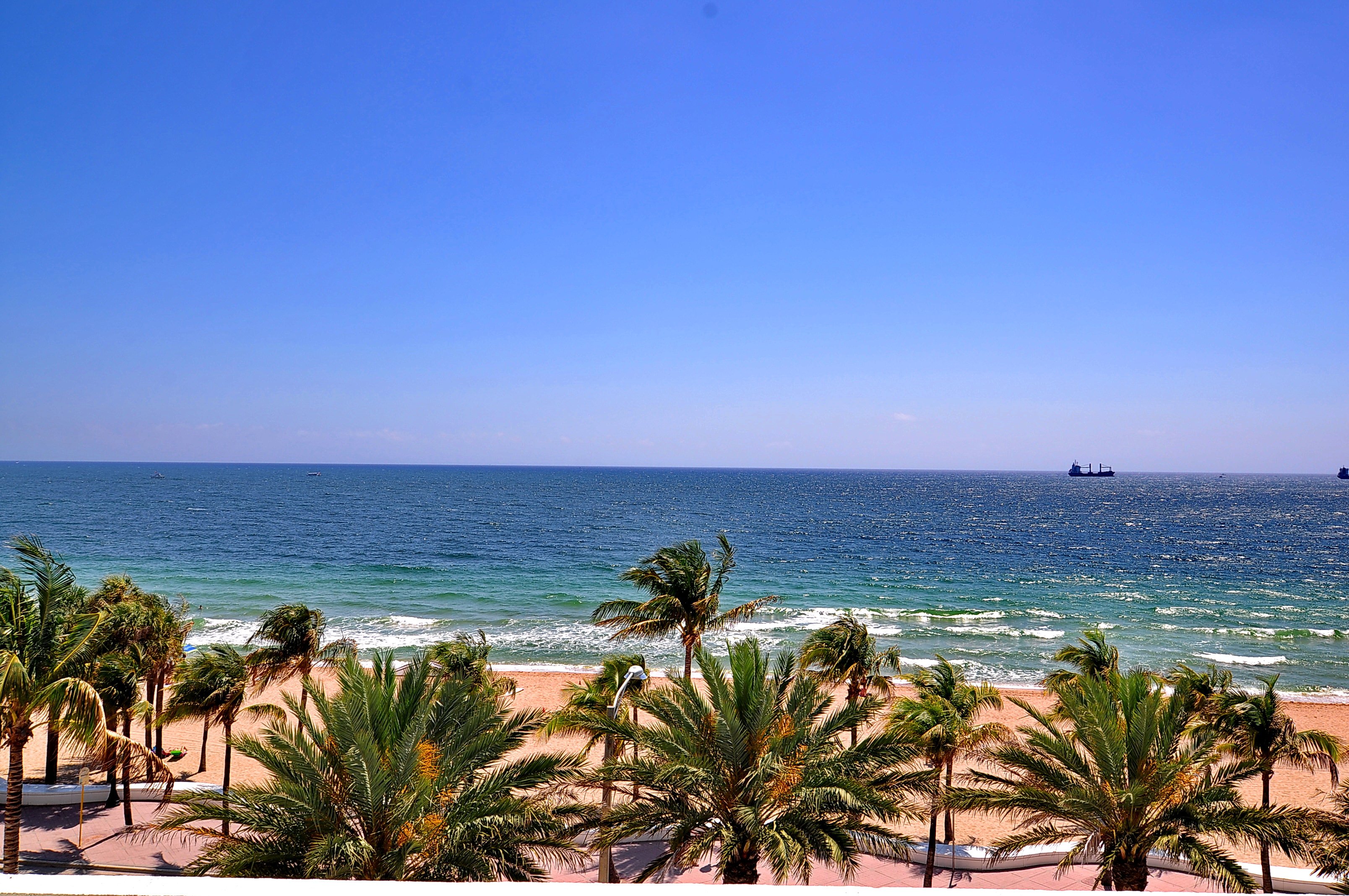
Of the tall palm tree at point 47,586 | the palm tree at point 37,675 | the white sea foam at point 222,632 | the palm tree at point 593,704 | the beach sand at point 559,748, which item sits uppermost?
the tall palm tree at point 47,586

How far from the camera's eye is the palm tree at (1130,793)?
33.5 ft

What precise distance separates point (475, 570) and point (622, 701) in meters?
49.3

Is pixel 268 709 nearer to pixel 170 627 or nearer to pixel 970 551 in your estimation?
pixel 170 627

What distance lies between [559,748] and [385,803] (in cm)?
1565

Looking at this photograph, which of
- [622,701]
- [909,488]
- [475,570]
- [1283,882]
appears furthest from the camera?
[909,488]

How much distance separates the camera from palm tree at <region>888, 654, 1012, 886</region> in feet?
46.2

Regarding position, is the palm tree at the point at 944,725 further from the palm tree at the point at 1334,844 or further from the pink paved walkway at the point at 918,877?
the palm tree at the point at 1334,844

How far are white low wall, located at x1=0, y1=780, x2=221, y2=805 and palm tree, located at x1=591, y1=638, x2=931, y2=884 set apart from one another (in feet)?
41.6

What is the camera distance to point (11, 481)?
178375 millimetres

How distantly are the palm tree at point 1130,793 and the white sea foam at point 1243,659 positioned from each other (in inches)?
1222

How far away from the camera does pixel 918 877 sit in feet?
51.4

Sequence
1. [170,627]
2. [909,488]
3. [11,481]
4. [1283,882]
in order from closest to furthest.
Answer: [1283,882] → [170,627] → [11,481] → [909,488]

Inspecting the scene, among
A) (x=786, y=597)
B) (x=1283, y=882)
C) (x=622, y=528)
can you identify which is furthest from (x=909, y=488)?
(x=1283, y=882)

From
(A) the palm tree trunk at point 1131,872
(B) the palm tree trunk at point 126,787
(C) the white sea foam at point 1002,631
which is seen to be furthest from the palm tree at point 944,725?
(C) the white sea foam at point 1002,631
